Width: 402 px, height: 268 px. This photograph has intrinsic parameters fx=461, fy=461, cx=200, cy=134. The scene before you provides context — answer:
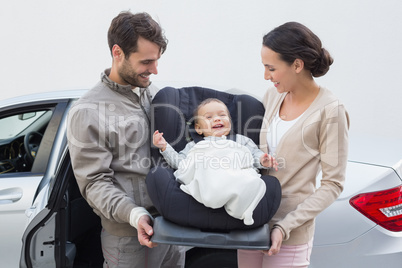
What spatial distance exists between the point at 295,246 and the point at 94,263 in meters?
1.55

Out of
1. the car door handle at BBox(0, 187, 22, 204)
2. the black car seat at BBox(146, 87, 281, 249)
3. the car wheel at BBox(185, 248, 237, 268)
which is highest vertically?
the black car seat at BBox(146, 87, 281, 249)

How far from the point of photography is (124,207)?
199 cm

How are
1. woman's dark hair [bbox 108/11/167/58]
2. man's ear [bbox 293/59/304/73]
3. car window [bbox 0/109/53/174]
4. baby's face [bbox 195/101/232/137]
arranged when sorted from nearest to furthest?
man's ear [bbox 293/59/304/73] < woman's dark hair [bbox 108/11/167/58] < baby's face [bbox 195/101/232/137] < car window [bbox 0/109/53/174]

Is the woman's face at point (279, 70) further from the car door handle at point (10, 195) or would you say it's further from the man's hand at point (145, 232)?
the car door handle at point (10, 195)

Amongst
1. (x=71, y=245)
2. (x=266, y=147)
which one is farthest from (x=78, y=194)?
(x=266, y=147)

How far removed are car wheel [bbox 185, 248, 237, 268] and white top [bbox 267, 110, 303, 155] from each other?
0.74m

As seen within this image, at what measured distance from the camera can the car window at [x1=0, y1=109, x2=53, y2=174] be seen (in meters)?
3.10

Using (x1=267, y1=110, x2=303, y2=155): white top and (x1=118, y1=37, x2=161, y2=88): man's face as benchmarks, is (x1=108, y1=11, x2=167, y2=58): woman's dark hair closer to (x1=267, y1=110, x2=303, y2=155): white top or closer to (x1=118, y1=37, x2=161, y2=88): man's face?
(x1=118, y1=37, x2=161, y2=88): man's face

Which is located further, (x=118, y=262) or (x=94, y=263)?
(x=94, y=263)

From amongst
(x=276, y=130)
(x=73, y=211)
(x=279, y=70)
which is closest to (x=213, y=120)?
(x=276, y=130)

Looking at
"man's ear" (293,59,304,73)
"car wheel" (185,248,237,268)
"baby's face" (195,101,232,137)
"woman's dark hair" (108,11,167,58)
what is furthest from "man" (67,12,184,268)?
"man's ear" (293,59,304,73)

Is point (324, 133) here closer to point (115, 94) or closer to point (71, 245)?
point (115, 94)

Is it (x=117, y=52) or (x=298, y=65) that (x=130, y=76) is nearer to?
(x=117, y=52)

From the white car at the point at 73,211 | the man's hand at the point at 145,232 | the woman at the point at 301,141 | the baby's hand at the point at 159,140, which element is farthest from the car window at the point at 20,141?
the woman at the point at 301,141
